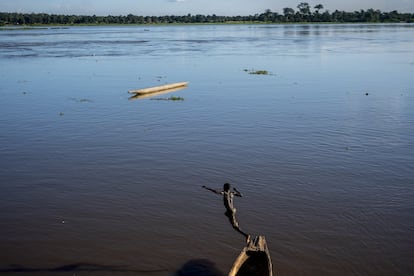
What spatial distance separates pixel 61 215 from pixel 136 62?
1319 inches

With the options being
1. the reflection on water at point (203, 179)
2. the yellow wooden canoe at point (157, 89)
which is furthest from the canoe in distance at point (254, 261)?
the yellow wooden canoe at point (157, 89)

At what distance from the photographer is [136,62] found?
4256 centimetres

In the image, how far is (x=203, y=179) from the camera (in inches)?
492

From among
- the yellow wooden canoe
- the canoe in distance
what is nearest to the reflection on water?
the canoe in distance

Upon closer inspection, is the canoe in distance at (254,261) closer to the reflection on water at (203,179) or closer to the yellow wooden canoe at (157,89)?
the reflection on water at (203,179)

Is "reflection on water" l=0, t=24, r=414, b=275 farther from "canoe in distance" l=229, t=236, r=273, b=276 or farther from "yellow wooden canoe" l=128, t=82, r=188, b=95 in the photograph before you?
"yellow wooden canoe" l=128, t=82, r=188, b=95

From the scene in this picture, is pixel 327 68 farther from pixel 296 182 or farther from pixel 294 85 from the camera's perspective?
pixel 296 182

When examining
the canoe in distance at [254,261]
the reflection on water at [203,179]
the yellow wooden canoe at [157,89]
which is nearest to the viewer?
the canoe in distance at [254,261]

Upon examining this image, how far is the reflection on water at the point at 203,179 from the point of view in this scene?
878 centimetres

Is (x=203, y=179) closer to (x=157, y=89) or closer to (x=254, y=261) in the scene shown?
(x=254, y=261)

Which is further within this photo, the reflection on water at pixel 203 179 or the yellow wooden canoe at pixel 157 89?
the yellow wooden canoe at pixel 157 89

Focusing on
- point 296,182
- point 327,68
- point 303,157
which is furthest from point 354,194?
point 327,68

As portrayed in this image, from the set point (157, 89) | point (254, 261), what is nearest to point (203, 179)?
point (254, 261)

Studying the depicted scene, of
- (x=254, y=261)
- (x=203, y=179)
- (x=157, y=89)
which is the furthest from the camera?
(x=157, y=89)
